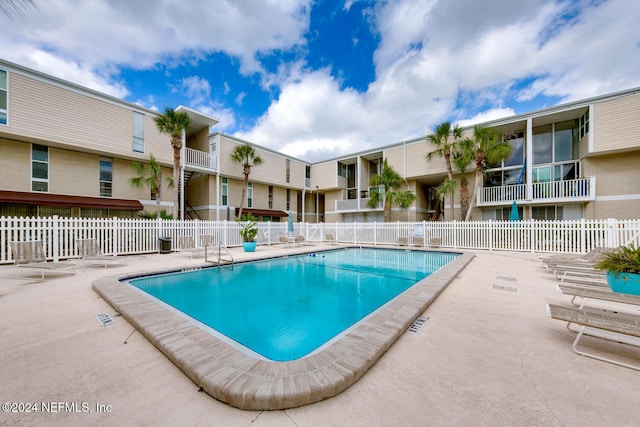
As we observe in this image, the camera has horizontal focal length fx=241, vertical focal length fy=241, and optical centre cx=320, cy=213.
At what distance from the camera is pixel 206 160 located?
18.0m

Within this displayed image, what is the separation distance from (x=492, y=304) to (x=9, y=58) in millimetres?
20264

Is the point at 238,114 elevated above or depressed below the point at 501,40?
above

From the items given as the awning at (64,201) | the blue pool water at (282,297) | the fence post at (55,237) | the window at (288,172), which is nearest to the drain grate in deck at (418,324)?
the blue pool water at (282,297)

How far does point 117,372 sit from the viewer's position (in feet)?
7.48

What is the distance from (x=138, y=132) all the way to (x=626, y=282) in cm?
2030

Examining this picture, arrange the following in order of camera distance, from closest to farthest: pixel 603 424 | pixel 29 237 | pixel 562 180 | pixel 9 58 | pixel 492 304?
pixel 603 424 → pixel 492 304 → pixel 29 237 → pixel 9 58 → pixel 562 180

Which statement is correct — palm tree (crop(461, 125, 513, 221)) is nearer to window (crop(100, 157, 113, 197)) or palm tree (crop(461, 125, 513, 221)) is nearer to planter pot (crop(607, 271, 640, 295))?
planter pot (crop(607, 271, 640, 295))

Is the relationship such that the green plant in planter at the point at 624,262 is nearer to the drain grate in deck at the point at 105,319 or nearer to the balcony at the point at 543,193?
the drain grate in deck at the point at 105,319

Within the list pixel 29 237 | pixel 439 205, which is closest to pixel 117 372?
pixel 29 237

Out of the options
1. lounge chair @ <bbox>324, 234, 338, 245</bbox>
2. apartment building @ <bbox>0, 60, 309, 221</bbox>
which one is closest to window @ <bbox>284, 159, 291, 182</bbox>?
apartment building @ <bbox>0, 60, 309, 221</bbox>

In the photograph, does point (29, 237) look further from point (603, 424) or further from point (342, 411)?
point (603, 424)

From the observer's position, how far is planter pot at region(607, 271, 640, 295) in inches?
133

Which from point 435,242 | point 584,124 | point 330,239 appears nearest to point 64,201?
point 330,239

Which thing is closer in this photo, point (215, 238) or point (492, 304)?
point (492, 304)
